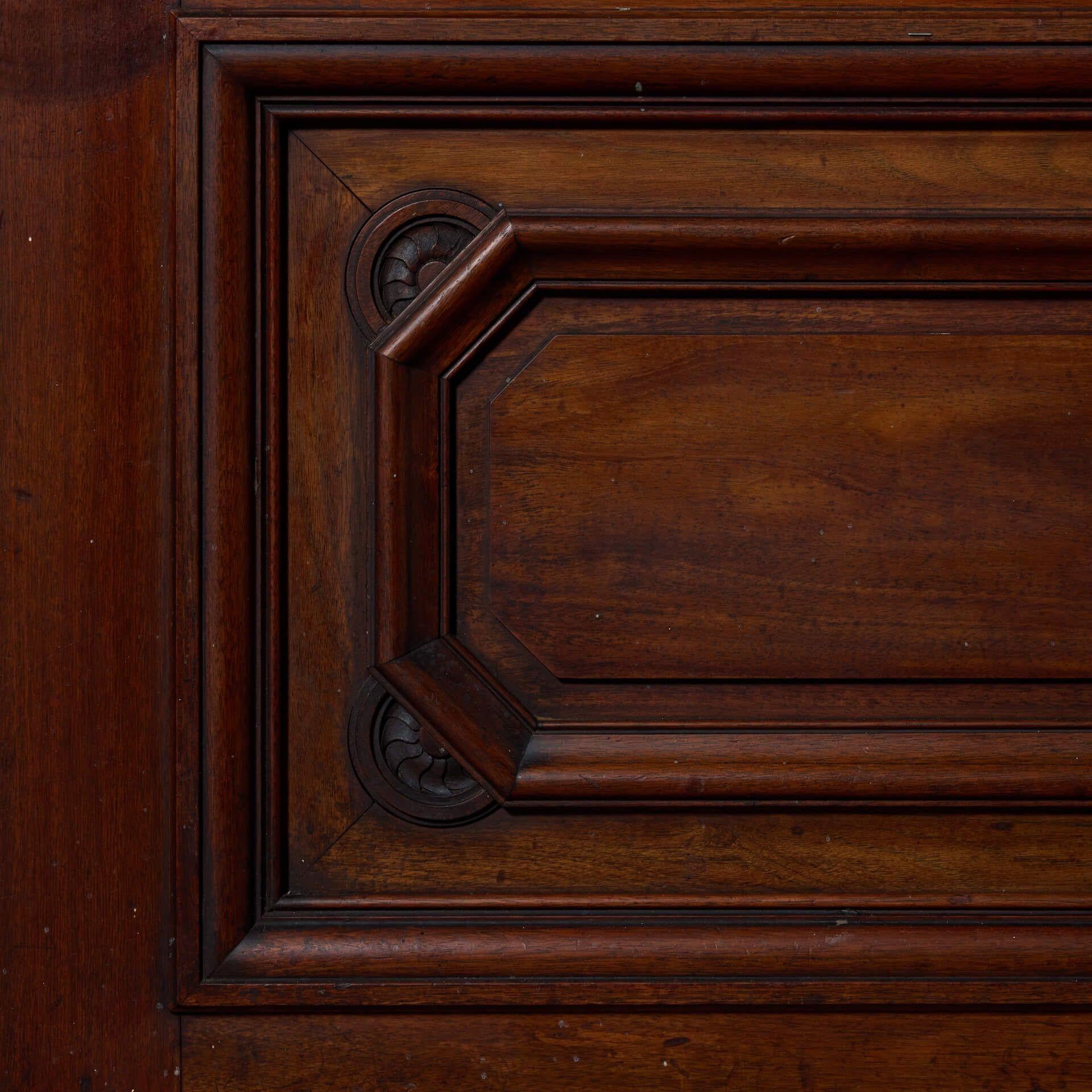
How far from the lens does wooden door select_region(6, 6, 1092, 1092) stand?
476mm

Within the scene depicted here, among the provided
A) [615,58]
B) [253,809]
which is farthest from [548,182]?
[253,809]

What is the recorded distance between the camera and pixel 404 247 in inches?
19.3

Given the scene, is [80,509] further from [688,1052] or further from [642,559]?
[688,1052]

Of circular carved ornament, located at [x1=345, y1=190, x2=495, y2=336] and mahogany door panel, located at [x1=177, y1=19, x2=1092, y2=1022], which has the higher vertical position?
circular carved ornament, located at [x1=345, y1=190, x2=495, y2=336]

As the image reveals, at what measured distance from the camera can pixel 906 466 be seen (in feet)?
1.60

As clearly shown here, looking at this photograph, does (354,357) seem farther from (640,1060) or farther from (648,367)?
(640,1060)

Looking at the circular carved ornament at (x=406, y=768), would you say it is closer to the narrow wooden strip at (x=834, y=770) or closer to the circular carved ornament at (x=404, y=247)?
the narrow wooden strip at (x=834, y=770)

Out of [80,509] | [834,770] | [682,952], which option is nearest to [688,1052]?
[682,952]

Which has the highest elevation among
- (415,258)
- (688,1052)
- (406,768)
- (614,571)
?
(415,258)

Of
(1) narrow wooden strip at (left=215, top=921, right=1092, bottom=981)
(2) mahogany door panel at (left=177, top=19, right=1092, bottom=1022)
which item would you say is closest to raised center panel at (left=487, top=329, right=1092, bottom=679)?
(2) mahogany door panel at (left=177, top=19, right=1092, bottom=1022)

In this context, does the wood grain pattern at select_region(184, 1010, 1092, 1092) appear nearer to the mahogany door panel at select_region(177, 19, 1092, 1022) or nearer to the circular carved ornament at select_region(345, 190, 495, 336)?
the mahogany door panel at select_region(177, 19, 1092, 1022)

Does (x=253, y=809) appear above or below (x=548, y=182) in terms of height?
below

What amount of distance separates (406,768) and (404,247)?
30 cm

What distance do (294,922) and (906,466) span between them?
0.43 metres
